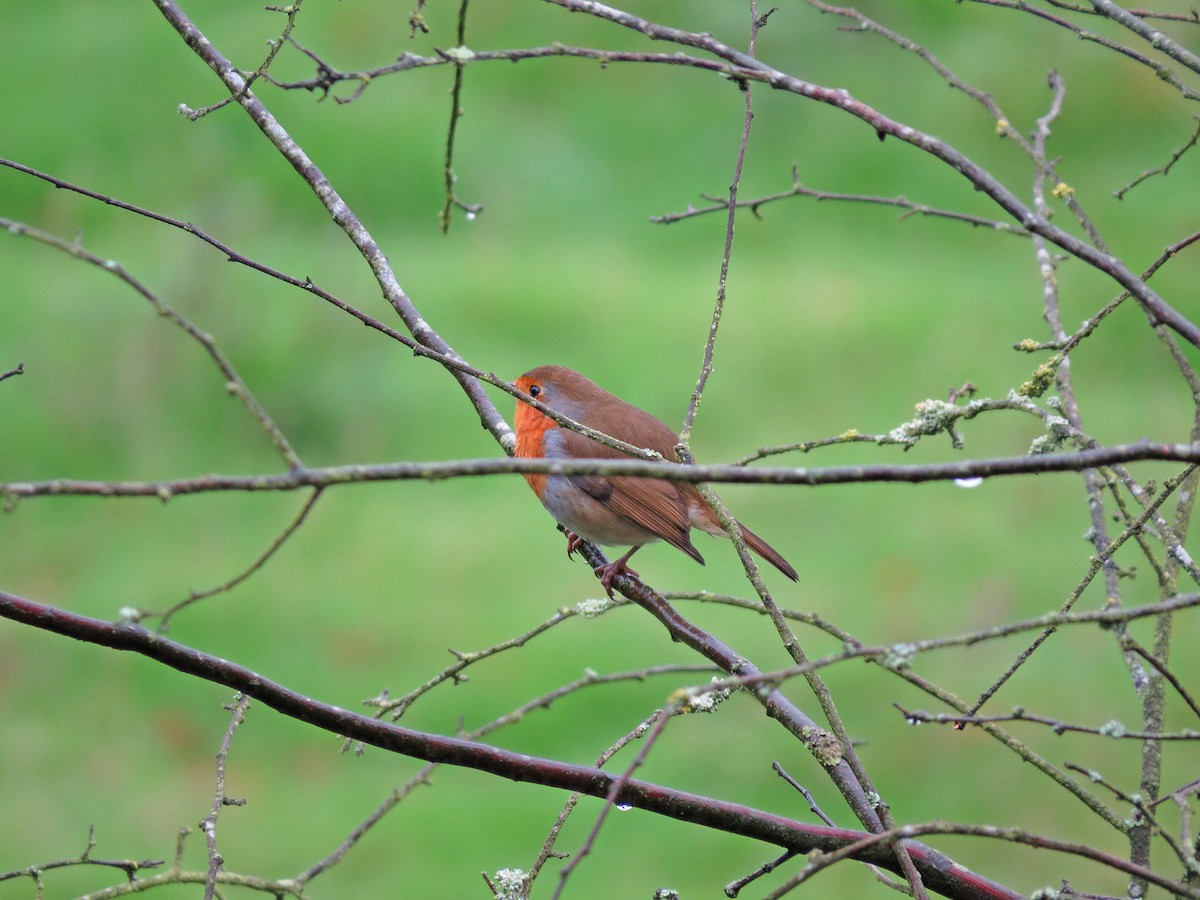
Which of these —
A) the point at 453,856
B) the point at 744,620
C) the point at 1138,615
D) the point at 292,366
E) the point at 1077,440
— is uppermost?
the point at 292,366

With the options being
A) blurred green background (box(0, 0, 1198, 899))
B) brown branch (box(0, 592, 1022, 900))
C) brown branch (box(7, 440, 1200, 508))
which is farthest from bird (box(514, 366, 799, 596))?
brown branch (box(7, 440, 1200, 508))

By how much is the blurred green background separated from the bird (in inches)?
33.5

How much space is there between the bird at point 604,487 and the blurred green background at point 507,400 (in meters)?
0.85

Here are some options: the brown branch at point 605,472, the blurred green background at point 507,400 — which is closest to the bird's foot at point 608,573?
the blurred green background at point 507,400

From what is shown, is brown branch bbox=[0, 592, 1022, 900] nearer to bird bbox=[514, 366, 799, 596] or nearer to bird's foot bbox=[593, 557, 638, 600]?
bird's foot bbox=[593, 557, 638, 600]

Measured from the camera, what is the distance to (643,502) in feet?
12.1

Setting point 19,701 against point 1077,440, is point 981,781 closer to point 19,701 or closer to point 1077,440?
point 1077,440

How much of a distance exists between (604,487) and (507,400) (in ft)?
3.57

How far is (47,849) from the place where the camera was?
4.22m

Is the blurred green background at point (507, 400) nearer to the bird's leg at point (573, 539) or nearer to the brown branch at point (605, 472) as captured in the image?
the bird's leg at point (573, 539)

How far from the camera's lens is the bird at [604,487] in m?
3.59

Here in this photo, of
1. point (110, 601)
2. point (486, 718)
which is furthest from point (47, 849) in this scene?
point (486, 718)

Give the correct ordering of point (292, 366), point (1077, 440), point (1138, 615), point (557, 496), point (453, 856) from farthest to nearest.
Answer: point (292, 366), point (453, 856), point (557, 496), point (1077, 440), point (1138, 615)

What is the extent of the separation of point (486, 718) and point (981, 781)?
1.73 m
